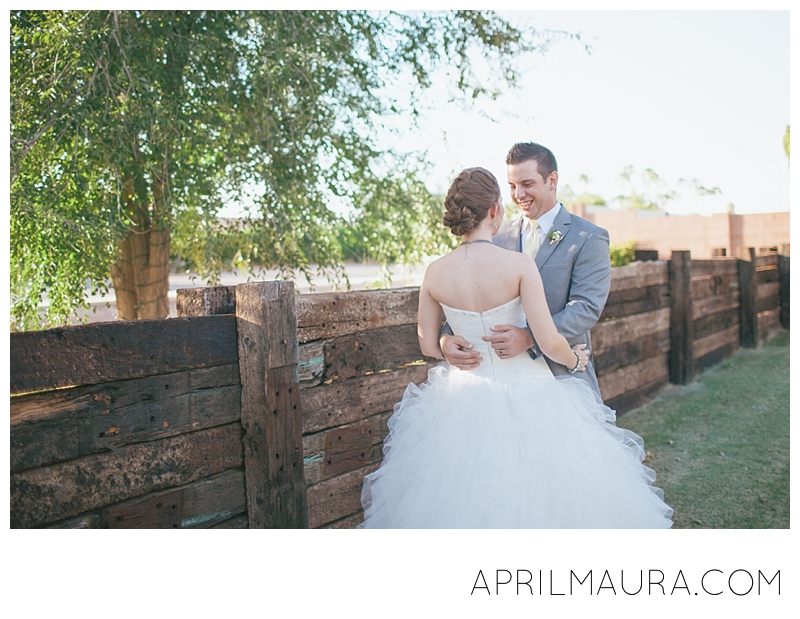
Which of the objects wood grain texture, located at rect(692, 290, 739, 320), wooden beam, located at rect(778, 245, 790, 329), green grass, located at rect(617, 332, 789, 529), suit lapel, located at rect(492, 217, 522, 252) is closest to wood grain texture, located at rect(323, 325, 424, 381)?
suit lapel, located at rect(492, 217, 522, 252)

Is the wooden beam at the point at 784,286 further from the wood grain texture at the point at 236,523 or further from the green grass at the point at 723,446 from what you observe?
the wood grain texture at the point at 236,523

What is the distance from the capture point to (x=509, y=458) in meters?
2.28

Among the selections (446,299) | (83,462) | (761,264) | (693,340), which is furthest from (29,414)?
(761,264)

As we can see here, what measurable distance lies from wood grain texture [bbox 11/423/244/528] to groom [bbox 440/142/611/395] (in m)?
0.92

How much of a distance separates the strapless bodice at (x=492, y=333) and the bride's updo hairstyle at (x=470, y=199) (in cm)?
31

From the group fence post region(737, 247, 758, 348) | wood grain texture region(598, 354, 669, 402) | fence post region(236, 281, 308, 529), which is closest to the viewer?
fence post region(236, 281, 308, 529)

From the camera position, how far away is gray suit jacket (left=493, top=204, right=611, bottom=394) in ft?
8.48

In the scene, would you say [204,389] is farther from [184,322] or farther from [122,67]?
[122,67]

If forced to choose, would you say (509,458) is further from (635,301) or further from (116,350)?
(635,301)

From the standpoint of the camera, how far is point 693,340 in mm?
6262

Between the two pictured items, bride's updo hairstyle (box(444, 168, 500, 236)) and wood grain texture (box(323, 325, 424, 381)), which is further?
wood grain texture (box(323, 325, 424, 381))

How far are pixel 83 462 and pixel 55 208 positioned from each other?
2424mm

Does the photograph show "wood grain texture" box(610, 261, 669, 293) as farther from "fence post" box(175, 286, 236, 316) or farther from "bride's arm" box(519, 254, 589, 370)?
"fence post" box(175, 286, 236, 316)

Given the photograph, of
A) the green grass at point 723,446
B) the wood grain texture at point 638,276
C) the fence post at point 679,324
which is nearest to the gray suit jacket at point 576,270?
the green grass at point 723,446
